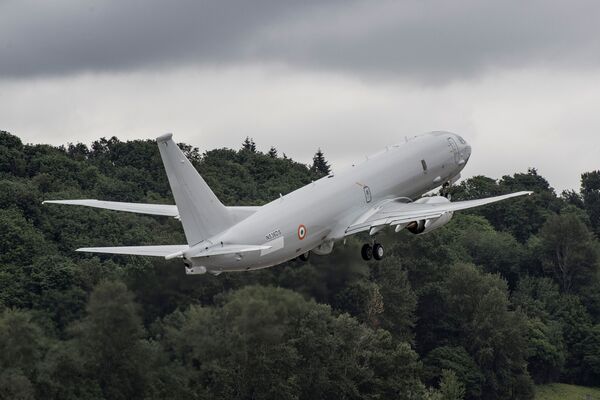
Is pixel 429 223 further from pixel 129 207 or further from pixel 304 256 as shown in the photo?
pixel 129 207

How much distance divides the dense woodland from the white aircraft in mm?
4171

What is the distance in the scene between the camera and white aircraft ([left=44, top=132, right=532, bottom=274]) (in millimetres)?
80438

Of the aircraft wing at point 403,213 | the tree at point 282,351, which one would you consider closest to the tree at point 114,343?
the tree at point 282,351

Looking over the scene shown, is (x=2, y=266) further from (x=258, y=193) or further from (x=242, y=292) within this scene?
(x=258, y=193)

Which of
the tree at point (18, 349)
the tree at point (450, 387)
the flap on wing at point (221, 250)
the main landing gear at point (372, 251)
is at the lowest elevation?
the tree at point (450, 387)

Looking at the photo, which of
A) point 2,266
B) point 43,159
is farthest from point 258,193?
point 2,266

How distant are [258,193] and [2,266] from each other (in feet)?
193

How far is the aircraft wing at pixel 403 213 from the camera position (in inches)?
3501

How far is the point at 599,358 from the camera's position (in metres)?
176

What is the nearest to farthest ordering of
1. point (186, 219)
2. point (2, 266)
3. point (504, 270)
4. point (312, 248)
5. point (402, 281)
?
point (186, 219), point (312, 248), point (2, 266), point (402, 281), point (504, 270)

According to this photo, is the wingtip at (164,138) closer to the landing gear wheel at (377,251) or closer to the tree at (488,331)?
the landing gear wheel at (377,251)

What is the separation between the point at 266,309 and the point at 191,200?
45.5 feet

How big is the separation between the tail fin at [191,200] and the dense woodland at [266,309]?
7409mm

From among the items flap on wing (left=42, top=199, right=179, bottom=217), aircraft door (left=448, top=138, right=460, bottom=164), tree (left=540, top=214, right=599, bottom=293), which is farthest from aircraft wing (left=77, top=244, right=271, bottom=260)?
tree (left=540, top=214, right=599, bottom=293)
